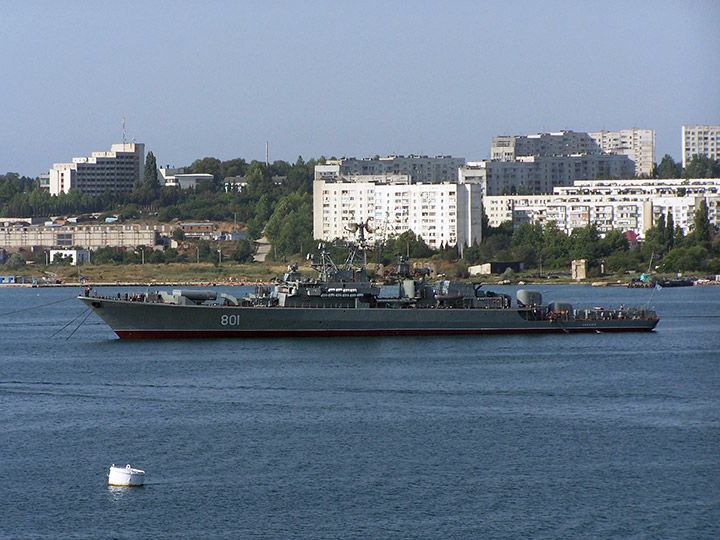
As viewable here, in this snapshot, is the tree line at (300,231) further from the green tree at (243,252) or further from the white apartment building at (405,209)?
the white apartment building at (405,209)

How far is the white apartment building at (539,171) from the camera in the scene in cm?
17550

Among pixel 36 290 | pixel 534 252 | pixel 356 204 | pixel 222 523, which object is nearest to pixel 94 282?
pixel 36 290

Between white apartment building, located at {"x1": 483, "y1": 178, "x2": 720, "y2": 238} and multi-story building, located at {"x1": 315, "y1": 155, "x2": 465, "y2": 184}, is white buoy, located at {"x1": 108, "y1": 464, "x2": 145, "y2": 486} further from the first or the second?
multi-story building, located at {"x1": 315, "y1": 155, "x2": 465, "y2": 184}

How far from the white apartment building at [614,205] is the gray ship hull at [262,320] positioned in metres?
96.9

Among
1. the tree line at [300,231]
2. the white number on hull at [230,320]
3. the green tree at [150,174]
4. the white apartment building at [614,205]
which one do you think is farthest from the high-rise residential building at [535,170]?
the white number on hull at [230,320]

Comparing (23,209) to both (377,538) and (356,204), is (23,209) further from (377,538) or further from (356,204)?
(377,538)

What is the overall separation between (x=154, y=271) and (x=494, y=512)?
391 ft

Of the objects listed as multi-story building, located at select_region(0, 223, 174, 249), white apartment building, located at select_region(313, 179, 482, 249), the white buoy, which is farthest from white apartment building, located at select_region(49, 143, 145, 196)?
the white buoy

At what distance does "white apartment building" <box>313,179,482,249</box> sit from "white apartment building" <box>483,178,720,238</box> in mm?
17269

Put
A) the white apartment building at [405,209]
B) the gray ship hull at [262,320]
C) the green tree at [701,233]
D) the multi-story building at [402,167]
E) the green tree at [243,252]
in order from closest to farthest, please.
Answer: the gray ship hull at [262,320] → the green tree at [701,233] → the white apartment building at [405,209] → the green tree at [243,252] → the multi-story building at [402,167]

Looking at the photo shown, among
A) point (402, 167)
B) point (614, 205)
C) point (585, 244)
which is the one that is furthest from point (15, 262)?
point (614, 205)

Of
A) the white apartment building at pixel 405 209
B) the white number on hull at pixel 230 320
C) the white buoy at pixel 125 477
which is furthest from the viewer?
the white apartment building at pixel 405 209

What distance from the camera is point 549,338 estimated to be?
55844 mm

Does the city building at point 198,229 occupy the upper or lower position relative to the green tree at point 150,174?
lower
